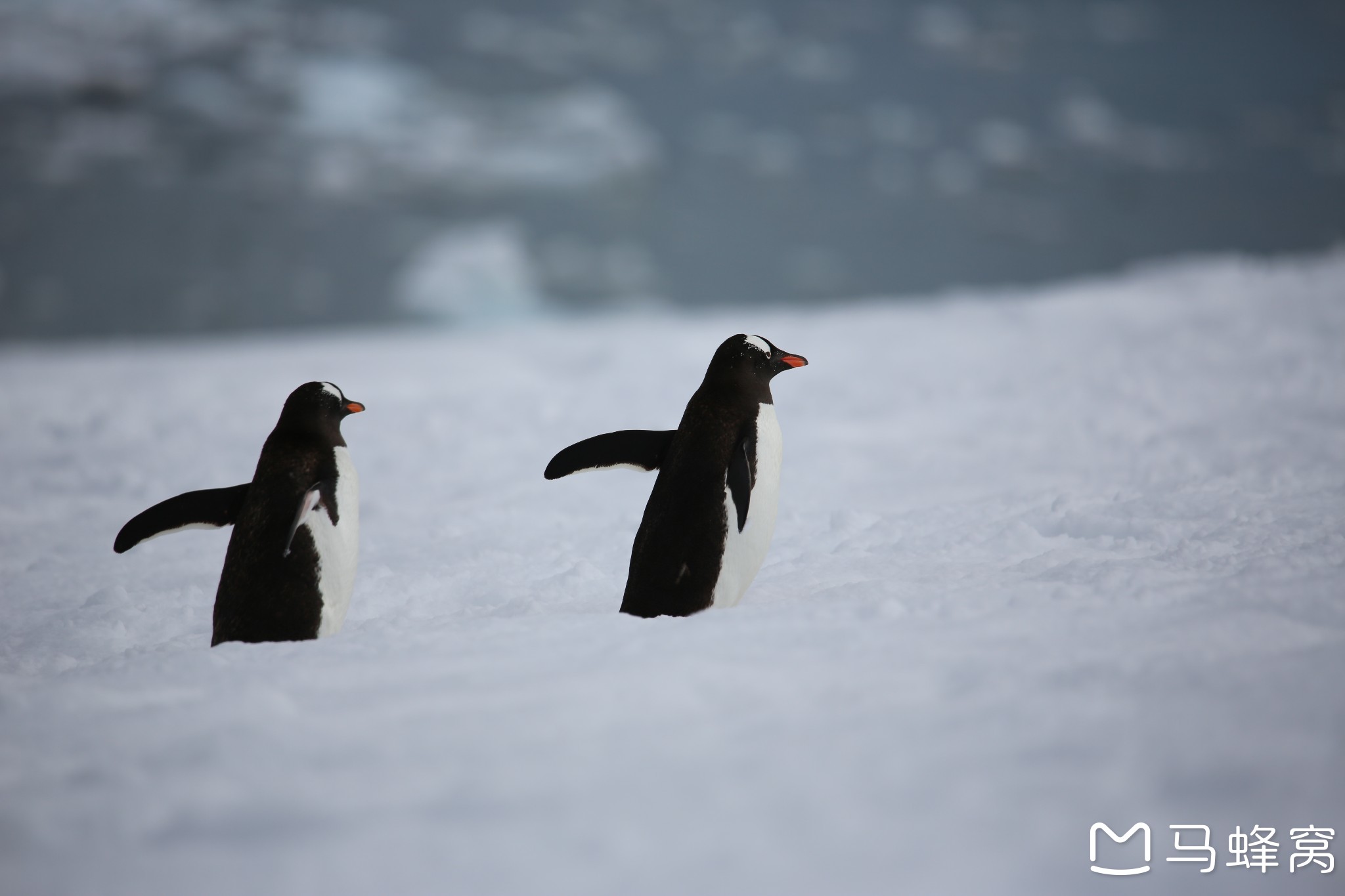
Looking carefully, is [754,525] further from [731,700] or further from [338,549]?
[338,549]

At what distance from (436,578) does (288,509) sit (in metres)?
0.91


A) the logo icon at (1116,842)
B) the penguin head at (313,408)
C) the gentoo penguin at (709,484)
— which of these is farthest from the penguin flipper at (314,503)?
→ the logo icon at (1116,842)

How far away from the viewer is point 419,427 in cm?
636

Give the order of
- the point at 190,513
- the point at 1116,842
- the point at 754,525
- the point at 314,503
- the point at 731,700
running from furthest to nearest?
the point at 190,513
the point at 754,525
the point at 314,503
the point at 731,700
the point at 1116,842

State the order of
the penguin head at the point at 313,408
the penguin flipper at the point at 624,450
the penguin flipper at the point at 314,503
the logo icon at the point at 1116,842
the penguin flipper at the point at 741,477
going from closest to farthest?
1. the logo icon at the point at 1116,842
2. the penguin flipper at the point at 314,503
3. the penguin flipper at the point at 741,477
4. the penguin head at the point at 313,408
5. the penguin flipper at the point at 624,450

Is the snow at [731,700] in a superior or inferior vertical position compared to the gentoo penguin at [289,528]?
inferior

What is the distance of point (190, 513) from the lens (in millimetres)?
2629

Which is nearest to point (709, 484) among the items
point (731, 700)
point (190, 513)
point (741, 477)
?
point (741, 477)

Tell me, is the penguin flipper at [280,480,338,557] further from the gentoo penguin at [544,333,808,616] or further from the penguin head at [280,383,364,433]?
the gentoo penguin at [544,333,808,616]

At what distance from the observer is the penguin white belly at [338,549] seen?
96.2 inches

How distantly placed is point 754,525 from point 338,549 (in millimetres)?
1117

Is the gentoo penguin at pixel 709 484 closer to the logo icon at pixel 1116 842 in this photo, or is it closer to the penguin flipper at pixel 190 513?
the penguin flipper at pixel 190 513

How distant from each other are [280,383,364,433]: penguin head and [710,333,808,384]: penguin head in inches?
39.7

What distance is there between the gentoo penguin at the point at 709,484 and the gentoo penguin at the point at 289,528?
0.60 m
